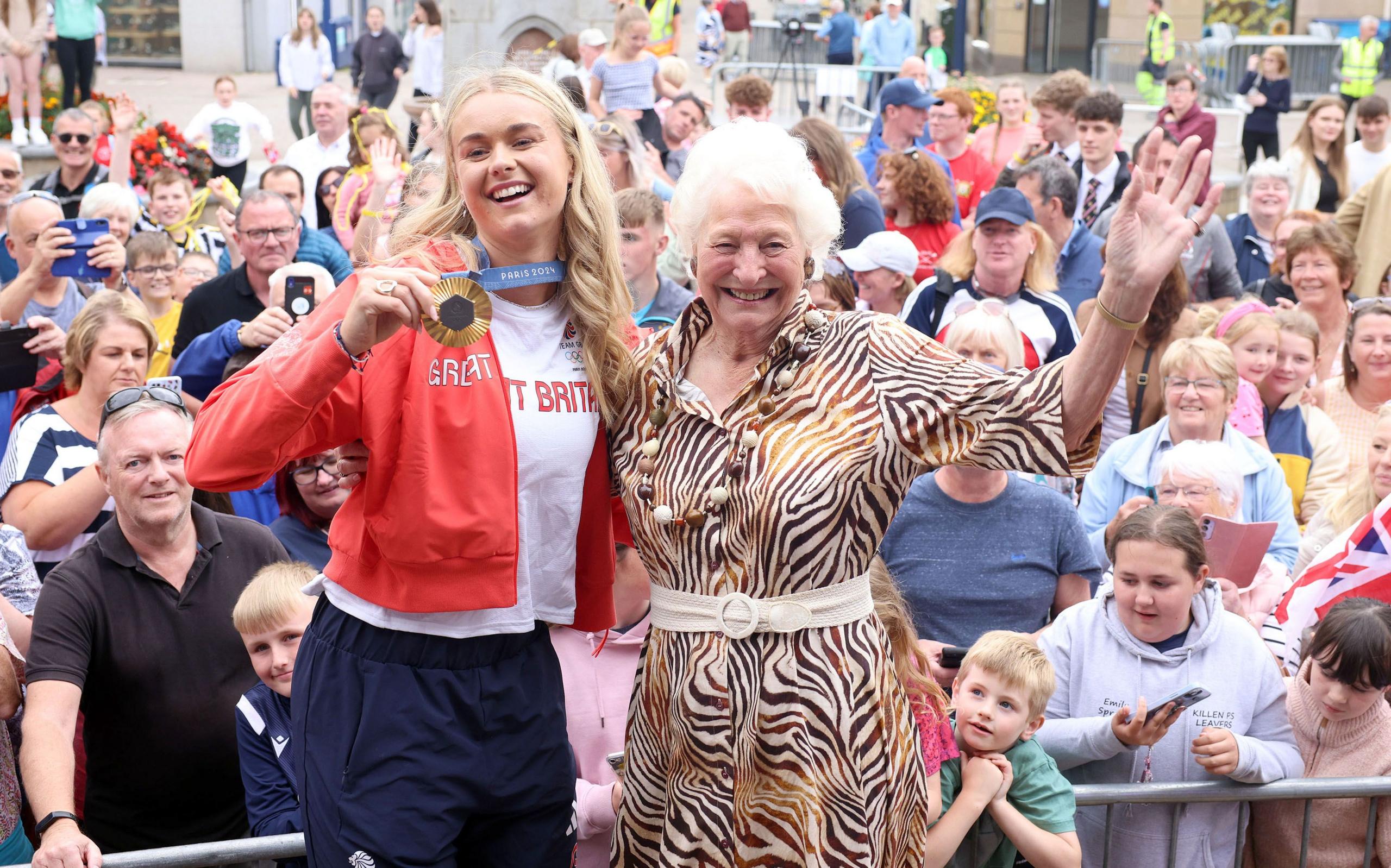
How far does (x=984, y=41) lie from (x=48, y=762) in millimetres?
31227

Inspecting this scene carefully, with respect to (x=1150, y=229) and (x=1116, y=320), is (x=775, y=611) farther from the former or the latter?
(x=1150, y=229)

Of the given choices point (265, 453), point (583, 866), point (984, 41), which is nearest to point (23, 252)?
point (583, 866)

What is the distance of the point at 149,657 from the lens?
3652mm

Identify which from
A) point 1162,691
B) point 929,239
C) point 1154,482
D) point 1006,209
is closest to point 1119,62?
point 929,239

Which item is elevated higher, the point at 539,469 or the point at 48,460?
the point at 539,469

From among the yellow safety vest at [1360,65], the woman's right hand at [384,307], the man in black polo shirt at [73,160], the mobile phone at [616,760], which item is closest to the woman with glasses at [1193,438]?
the mobile phone at [616,760]

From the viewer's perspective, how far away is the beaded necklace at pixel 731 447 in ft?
8.32

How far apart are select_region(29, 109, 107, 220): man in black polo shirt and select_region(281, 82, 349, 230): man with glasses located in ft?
7.00

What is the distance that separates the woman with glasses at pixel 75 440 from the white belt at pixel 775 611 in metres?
2.36

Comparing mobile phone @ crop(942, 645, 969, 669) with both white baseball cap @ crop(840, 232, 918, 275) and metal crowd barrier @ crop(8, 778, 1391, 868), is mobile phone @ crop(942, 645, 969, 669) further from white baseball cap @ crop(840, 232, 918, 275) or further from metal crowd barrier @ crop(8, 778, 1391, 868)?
white baseball cap @ crop(840, 232, 918, 275)

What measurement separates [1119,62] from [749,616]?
23.9 metres

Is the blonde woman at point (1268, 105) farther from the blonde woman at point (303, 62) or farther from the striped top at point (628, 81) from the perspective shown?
the blonde woman at point (303, 62)

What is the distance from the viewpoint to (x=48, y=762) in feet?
10.7

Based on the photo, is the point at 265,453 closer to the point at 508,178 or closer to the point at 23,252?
the point at 508,178
